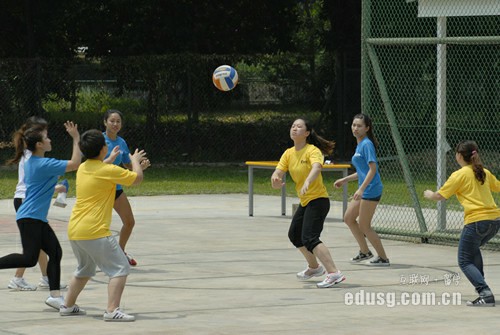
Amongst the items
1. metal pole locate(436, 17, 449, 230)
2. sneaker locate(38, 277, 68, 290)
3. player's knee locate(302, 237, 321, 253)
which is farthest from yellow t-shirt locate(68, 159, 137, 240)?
metal pole locate(436, 17, 449, 230)

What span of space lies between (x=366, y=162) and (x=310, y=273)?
1659mm

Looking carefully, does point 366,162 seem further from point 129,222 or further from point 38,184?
point 38,184

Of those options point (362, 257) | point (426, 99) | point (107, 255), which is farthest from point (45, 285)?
point (426, 99)

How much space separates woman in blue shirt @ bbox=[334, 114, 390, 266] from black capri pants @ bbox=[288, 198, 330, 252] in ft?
3.68

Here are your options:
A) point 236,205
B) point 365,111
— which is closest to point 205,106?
point 236,205

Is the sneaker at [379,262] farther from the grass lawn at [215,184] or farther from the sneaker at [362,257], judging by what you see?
the grass lawn at [215,184]

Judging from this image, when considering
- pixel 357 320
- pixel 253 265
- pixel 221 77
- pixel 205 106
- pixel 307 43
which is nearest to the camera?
pixel 357 320

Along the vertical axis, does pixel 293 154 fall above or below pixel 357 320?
above

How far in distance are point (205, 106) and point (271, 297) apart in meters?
16.5

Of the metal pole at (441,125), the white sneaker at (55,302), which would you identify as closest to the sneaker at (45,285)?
the white sneaker at (55,302)

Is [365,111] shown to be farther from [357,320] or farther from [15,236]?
[357,320]

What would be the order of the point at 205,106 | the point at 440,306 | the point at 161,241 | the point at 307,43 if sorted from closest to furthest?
the point at 440,306 → the point at 161,241 → the point at 205,106 → the point at 307,43

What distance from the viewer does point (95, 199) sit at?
9438 millimetres

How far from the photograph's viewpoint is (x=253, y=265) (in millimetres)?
12695
